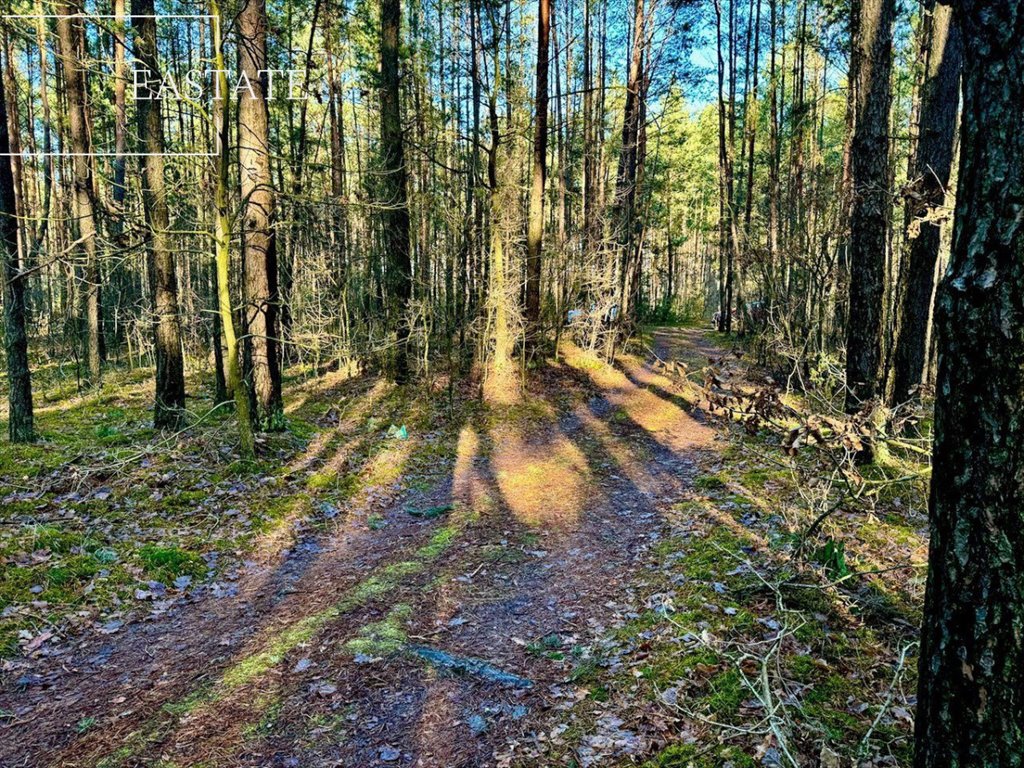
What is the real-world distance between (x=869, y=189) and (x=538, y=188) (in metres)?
8.19

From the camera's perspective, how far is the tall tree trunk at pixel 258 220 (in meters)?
8.01

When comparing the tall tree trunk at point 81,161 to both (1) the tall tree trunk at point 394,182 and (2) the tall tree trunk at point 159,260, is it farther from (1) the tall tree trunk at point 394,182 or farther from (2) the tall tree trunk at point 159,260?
(1) the tall tree trunk at point 394,182

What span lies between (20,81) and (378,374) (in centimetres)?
2179

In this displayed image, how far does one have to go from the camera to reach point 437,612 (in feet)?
15.6

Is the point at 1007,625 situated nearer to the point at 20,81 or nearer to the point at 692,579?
the point at 692,579

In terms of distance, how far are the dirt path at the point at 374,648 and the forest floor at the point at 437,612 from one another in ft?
0.07

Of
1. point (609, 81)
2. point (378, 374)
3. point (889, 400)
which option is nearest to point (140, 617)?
point (889, 400)

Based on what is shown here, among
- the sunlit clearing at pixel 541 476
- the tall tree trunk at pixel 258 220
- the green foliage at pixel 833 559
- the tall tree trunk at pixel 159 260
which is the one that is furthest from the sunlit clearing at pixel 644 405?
the tall tree trunk at pixel 159 260

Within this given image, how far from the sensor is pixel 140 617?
4699 mm

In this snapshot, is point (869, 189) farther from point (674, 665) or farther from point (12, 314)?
point (12, 314)

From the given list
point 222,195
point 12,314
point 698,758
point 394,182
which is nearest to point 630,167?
point 394,182
